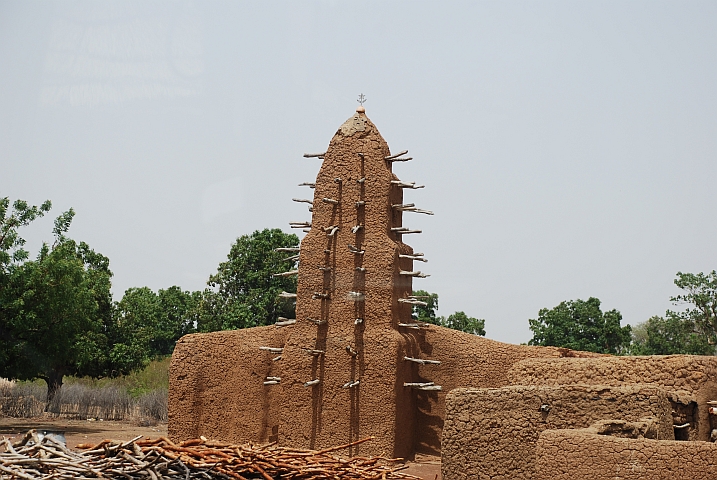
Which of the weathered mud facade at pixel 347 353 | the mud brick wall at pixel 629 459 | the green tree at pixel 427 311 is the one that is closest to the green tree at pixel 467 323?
the green tree at pixel 427 311

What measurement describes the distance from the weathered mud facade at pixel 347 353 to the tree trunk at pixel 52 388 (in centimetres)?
1125

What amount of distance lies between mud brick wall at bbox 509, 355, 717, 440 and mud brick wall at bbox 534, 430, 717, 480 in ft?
9.24

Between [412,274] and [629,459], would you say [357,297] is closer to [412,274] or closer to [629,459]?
[412,274]

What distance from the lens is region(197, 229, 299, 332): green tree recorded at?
109 feet

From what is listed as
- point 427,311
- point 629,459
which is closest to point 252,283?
point 427,311

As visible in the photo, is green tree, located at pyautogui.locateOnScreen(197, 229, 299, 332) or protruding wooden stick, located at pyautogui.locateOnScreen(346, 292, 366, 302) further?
green tree, located at pyautogui.locateOnScreen(197, 229, 299, 332)

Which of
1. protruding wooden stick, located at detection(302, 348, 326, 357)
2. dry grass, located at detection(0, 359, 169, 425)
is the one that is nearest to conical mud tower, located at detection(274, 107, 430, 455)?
protruding wooden stick, located at detection(302, 348, 326, 357)

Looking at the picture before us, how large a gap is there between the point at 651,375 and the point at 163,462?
9.62 metres

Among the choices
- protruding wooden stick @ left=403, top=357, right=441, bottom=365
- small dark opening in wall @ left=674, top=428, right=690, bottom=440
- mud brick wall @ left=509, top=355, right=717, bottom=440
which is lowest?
small dark opening in wall @ left=674, top=428, right=690, bottom=440

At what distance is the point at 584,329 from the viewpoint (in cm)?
3338

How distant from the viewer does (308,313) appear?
53.3 feet

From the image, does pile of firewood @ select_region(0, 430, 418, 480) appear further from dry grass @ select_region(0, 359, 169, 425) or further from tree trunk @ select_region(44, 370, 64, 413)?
tree trunk @ select_region(44, 370, 64, 413)

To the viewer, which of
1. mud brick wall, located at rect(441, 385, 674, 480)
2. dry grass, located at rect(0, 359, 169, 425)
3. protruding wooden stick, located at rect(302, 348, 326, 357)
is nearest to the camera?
mud brick wall, located at rect(441, 385, 674, 480)

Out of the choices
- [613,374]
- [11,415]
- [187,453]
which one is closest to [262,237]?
[11,415]
